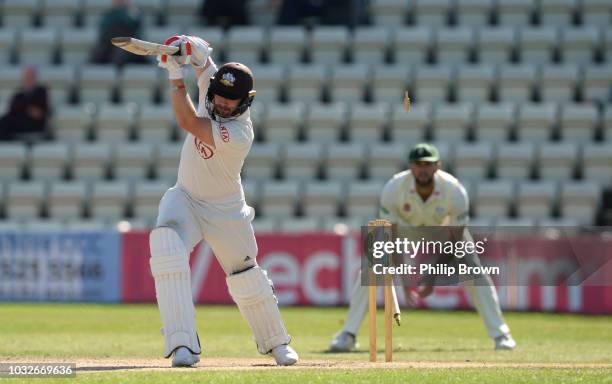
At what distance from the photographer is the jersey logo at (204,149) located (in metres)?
9.02

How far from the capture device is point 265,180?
19.2 metres

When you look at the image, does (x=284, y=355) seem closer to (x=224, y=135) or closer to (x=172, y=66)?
(x=224, y=135)

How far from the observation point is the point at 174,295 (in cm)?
879

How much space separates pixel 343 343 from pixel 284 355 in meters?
2.50

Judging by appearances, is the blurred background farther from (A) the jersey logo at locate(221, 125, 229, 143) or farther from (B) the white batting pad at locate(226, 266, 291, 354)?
(A) the jersey logo at locate(221, 125, 229, 143)

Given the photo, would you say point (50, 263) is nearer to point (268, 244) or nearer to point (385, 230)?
point (268, 244)

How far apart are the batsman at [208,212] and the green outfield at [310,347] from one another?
12.6 inches

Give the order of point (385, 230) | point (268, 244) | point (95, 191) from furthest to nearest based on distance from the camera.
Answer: point (95, 191), point (268, 244), point (385, 230)

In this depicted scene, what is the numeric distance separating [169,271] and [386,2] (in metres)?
13.2

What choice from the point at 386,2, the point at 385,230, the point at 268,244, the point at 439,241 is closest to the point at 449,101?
the point at 386,2
